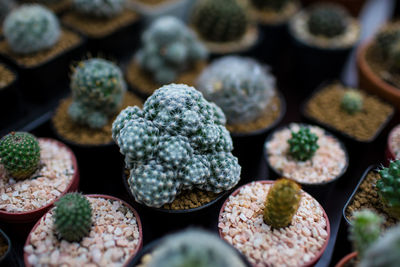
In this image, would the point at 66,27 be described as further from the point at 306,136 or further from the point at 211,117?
the point at 306,136

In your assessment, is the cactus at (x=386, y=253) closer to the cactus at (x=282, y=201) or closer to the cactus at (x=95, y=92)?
the cactus at (x=282, y=201)

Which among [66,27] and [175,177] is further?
[66,27]

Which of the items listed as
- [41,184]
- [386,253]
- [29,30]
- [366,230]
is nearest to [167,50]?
[29,30]

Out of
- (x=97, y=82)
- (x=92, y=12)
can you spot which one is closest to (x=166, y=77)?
(x=97, y=82)

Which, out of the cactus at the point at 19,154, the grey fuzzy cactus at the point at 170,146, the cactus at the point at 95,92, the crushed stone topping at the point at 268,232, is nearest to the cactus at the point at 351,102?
the crushed stone topping at the point at 268,232

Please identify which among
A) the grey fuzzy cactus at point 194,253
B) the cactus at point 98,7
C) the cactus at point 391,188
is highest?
the cactus at point 98,7

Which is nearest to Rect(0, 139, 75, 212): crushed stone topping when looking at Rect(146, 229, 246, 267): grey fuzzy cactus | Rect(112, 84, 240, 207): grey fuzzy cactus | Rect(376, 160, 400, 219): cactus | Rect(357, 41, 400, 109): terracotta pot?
Rect(112, 84, 240, 207): grey fuzzy cactus

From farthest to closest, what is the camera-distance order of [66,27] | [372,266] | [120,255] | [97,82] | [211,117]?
[66,27] → [97,82] → [211,117] → [120,255] → [372,266]
